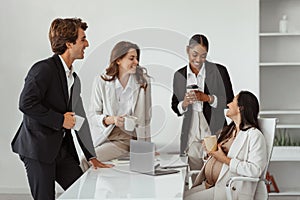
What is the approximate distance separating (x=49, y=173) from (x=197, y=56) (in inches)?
42.2

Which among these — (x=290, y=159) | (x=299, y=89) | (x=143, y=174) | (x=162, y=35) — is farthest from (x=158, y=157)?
(x=299, y=89)

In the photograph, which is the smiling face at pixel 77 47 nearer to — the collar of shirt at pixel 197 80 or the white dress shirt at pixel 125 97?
the white dress shirt at pixel 125 97

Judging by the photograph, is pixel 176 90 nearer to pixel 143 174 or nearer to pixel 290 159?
pixel 143 174

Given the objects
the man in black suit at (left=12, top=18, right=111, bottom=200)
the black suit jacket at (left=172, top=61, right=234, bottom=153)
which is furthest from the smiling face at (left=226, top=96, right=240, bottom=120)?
the man in black suit at (left=12, top=18, right=111, bottom=200)

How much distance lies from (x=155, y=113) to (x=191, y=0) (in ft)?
7.40

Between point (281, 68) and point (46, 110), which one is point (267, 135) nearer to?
point (46, 110)

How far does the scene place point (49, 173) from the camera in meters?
3.30

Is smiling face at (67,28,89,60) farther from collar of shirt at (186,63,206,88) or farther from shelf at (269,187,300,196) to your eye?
shelf at (269,187,300,196)

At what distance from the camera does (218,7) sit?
5.10 meters

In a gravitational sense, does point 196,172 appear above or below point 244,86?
below

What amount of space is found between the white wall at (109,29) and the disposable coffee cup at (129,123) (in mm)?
2023

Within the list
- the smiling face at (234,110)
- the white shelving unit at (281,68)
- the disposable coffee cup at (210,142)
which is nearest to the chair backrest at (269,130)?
the smiling face at (234,110)

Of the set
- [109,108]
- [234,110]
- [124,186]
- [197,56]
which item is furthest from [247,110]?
[124,186]

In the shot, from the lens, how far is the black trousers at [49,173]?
10.7 ft
